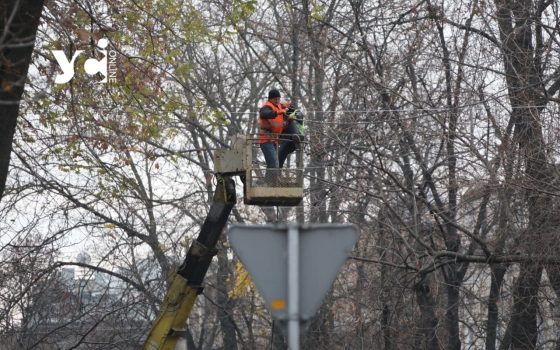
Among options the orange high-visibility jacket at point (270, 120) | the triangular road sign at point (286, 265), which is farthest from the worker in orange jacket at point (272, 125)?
the triangular road sign at point (286, 265)

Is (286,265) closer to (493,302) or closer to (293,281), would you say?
(293,281)

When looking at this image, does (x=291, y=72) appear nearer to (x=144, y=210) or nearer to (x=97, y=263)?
(x=144, y=210)

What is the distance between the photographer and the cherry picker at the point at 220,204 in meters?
13.9

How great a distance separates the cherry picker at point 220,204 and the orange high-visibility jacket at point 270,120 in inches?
7.7

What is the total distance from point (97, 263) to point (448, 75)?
9960 mm

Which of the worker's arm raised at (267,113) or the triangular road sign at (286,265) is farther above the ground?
the worker's arm raised at (267,113)

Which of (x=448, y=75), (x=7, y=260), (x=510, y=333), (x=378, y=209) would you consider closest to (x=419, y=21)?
(x=448, y=75)

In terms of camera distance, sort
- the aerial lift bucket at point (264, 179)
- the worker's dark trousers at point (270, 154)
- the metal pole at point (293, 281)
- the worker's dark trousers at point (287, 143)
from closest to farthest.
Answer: the metal pole at point (293, 281) → the aerial lift bucket at point (264, 179) → the worker's dark trousers at point (270, 154) → the worker's dark trousers at point (287, 143)

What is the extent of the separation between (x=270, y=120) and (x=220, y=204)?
1.26 metres

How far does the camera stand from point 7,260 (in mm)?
20391

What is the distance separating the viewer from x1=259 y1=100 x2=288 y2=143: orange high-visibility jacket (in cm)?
1436

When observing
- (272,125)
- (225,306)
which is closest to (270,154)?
(272,125)

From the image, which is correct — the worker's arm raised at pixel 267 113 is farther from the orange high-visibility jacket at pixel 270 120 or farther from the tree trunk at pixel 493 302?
the tree trunk at pixel 493 302

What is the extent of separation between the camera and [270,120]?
47.8 ft
